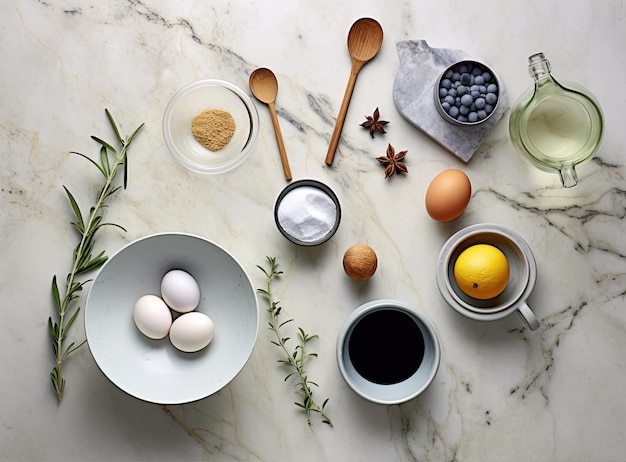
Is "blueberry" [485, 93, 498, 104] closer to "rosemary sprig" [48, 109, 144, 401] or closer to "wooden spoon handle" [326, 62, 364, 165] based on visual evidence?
"wooden spoon handle" [326, 62, 364, 165]

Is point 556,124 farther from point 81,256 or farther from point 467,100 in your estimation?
point 81,256

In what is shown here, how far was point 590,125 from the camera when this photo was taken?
3.67 ft

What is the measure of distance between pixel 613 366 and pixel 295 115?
2.72 feet

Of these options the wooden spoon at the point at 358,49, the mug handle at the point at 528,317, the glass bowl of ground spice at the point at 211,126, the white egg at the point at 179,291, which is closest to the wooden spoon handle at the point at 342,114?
the wooden spoon at the point at 358,49

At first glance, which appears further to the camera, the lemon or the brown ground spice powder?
the brown ground spice powder

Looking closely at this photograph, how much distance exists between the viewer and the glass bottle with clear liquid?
43.7 inches

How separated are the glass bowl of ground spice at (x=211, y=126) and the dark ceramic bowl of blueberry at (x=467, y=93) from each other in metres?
0.37

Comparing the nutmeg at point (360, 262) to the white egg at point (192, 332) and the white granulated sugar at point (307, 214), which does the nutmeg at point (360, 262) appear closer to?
the white granulated sugar at point (307, 214)

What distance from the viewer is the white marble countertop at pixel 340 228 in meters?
1.17

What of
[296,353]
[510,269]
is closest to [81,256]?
[296,353]

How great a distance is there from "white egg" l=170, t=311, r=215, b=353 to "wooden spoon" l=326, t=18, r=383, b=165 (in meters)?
0.40

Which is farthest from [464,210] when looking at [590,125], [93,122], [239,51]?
[93,122]

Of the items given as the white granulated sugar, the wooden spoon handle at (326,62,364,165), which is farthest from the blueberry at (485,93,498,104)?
the white granulated sugar

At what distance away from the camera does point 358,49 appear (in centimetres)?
117
